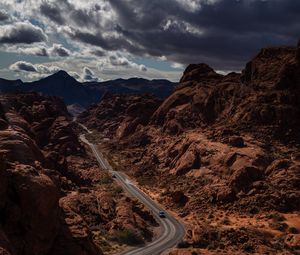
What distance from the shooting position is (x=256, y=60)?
12369cm

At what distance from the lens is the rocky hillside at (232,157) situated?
66.6 m

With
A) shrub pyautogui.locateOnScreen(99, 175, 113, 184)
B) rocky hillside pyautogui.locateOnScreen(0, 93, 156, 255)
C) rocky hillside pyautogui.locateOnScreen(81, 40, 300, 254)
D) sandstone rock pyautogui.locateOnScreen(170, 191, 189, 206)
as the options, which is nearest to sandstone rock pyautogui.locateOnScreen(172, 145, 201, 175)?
rocky hillside pyautogui.locateOnScreen(81, 40, 300, 254)

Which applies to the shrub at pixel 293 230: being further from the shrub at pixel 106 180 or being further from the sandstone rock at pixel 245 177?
the shrub at pixel 106 180

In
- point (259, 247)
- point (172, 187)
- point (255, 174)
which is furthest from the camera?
point (172, 187)

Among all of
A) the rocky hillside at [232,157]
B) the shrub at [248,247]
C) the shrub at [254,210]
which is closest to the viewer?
the shrub at [248,247]

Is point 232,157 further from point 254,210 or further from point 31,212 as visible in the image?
point 31,212

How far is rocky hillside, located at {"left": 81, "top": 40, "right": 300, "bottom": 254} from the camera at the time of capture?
6656 cm

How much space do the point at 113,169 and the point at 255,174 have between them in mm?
58239

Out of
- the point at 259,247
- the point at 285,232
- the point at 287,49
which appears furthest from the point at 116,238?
the point at 287,49

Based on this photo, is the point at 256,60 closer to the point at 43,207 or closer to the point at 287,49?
the point at 287,49

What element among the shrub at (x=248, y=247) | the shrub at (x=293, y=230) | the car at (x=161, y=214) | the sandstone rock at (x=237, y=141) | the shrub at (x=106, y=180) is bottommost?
the shrub at (x=106, y=180)

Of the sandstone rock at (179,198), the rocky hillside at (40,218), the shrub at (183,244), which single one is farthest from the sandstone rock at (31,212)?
the sandstone rock at (179,198)

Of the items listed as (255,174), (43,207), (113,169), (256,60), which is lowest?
(113,169)

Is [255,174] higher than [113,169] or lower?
higher
